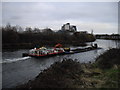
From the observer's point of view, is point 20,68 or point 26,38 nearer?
point 20,68

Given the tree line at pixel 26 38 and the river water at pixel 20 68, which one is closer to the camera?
the river water at pixel 20 68

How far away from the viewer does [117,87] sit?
539 cm

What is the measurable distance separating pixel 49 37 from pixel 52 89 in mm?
39250

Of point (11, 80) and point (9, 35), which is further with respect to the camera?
point (9, 35)

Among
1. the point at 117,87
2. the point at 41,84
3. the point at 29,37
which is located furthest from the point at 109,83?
the point at 29,37

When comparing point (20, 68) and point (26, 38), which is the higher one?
point (26, 38)

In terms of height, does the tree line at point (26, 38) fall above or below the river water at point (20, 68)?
above

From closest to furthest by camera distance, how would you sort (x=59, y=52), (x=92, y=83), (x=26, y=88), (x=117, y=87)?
(x=117, y=87) → (x=26, y=88) → (x=92, y=83) → (x=59, y=52)

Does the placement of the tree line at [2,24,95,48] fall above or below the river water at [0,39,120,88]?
above

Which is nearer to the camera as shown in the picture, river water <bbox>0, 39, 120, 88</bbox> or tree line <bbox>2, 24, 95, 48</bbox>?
river water <bbox>0, 39, 120, 88</bbox>

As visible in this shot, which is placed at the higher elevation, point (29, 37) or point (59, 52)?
point (29, 37)

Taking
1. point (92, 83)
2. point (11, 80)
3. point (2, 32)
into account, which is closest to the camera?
point (92, 83)

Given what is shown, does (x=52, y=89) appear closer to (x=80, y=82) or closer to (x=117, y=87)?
(x=80, y=82)

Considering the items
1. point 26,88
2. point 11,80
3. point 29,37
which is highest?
point 29,37
